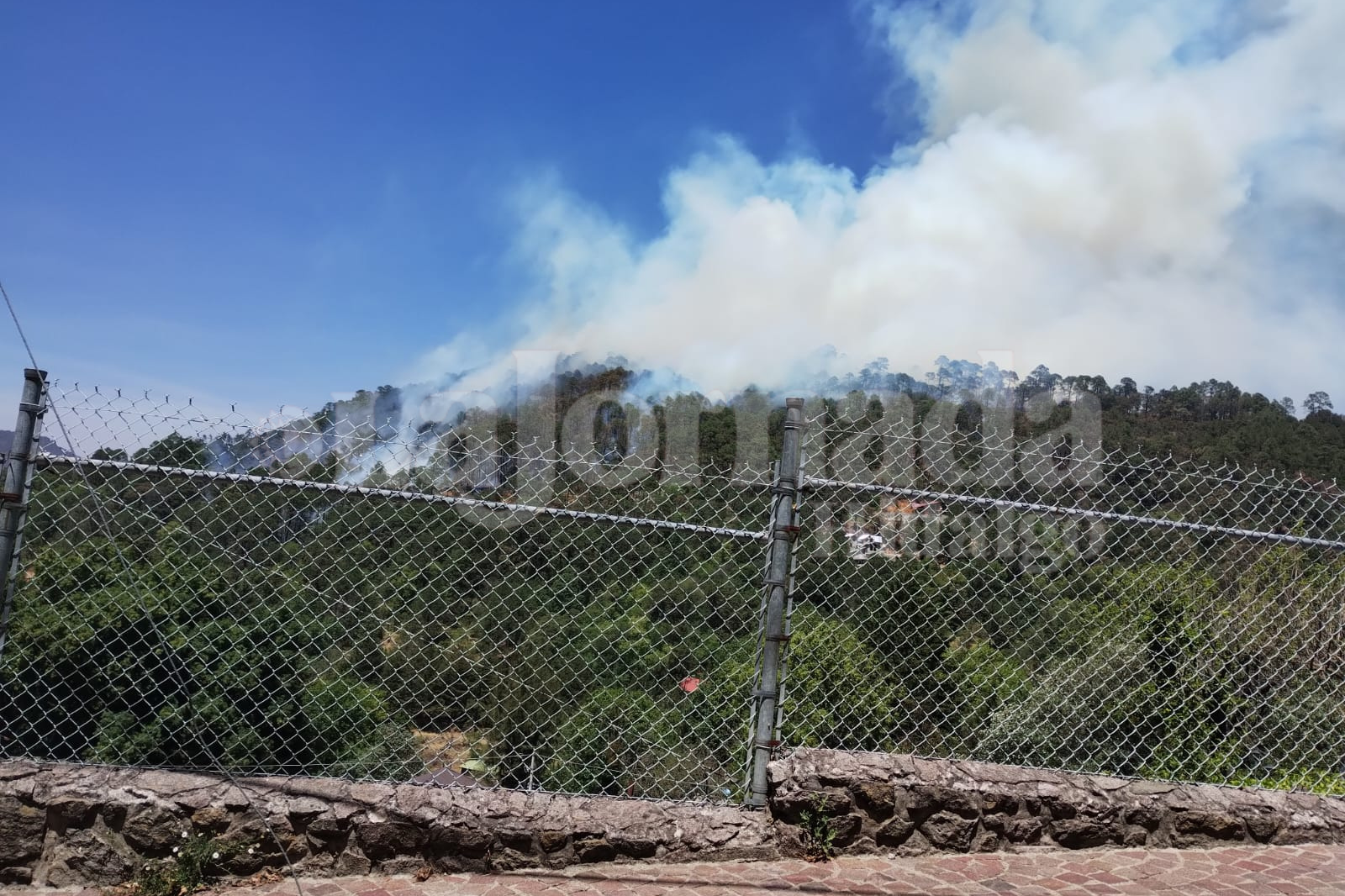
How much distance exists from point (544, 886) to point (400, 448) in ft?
5.26

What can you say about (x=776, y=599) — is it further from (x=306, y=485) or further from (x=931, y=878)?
(x=306, y=485)

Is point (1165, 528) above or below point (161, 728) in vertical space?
above

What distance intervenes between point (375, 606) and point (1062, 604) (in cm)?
443

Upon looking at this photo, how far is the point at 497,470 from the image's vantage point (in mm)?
3279

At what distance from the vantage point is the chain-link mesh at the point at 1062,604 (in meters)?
3.82

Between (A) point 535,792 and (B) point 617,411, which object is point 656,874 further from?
(B) point 617,411

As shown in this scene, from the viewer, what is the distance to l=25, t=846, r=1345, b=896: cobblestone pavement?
3.03 metres

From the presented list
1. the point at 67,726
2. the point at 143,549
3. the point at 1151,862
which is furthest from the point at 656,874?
the point at 67,726

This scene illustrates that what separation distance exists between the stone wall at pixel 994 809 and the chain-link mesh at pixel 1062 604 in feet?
0.90

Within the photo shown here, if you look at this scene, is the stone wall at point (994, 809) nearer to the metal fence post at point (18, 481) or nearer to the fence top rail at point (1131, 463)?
the fence top rail at point (1131, 463)

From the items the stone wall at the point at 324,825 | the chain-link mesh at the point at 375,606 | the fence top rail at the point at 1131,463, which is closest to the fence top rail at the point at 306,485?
the chain-link mesh at the point at 375,606

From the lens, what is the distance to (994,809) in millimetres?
3572

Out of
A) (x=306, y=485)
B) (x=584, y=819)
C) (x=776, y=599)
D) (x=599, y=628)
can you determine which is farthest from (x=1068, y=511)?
(x=599, y=628)

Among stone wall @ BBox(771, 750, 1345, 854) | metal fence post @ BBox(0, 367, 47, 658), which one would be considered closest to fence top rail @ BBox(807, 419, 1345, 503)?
stone wall @ BBox(771, 750, 1345, 854)
